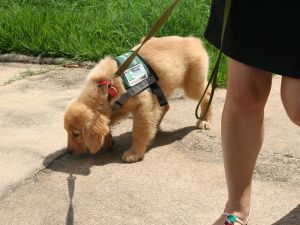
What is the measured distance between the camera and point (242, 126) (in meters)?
2.47

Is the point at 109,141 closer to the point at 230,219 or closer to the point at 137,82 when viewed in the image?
the point at 137,82

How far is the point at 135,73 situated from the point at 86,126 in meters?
0.49

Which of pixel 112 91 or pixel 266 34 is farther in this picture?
pixel 112 91

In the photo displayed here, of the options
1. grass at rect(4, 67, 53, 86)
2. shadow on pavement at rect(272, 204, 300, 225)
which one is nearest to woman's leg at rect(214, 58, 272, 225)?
shadow on pavement at rect(272, 204, 300, 225)

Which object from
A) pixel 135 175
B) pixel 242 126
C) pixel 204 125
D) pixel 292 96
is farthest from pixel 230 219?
pixel 204 125

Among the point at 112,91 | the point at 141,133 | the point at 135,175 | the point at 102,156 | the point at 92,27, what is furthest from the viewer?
Answer: the point at 92,27

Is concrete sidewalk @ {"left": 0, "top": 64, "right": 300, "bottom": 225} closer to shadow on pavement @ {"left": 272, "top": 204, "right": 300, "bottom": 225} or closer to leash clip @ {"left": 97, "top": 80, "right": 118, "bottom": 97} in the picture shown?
shadow on pavement @ {"left": 272, "top": 204, "right": 300, "bottom": 225}

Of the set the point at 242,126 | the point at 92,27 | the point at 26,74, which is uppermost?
the point at 242,126

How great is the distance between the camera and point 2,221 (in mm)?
3014

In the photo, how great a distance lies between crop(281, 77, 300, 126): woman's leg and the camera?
2.23 metres

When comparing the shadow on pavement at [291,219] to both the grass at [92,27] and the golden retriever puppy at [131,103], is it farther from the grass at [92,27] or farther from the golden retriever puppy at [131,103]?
the grass at [92,27]

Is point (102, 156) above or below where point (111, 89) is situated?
below

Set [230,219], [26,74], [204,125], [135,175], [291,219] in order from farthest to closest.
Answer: [26,74] < [204,125] < [135,175] < [291,219] < [230,219]

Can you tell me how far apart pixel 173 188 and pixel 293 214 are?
2.37 ft
